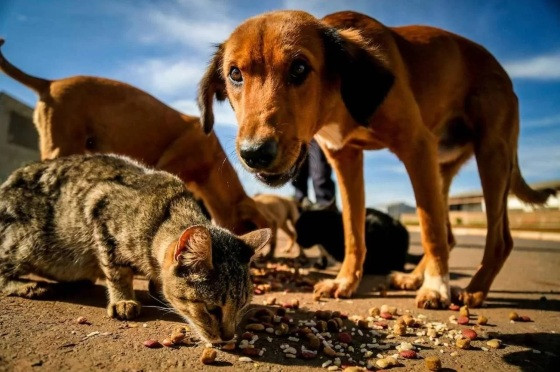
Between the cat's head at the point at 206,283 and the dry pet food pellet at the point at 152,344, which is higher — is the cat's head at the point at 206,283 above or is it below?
above

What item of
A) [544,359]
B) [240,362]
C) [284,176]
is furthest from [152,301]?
[544,359]

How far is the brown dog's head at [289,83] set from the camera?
2279 mm

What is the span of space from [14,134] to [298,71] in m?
16.8

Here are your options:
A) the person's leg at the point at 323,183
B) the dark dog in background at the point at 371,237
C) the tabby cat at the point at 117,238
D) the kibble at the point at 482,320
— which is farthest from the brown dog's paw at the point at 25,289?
the person's leg at the point at 323,183

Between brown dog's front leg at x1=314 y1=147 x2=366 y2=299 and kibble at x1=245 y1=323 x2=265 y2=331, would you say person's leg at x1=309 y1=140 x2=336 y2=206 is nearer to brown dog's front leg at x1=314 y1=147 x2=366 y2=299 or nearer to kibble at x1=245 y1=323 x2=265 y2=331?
brown dog's front leg at x1=314 y1=147 x2=366 y2=299

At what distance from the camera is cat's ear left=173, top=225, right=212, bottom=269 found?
203cm

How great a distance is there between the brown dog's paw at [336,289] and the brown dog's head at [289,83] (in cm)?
147

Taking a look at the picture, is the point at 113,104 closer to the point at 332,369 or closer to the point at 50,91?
the point at 50,91

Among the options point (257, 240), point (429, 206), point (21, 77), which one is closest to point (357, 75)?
point (429, 206)

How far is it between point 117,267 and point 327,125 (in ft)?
6.59

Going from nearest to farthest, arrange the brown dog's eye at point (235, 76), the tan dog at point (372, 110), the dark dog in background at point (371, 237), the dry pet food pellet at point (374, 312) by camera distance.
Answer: the tan dog at point (372, 110), the brown dog's eye at point (235, 76), the dry pet food pellet at point (374, 312), the dark dog in background at point (371, 237)

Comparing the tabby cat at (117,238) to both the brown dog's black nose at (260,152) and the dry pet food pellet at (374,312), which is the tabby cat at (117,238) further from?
the dry pet food pellet at (374,312)

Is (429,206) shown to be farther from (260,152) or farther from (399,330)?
(260,152)

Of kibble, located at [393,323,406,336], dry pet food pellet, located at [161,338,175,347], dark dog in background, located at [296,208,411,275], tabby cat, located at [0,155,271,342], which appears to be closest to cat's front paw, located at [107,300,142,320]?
tabby cat, located at [0,155,271,342]
